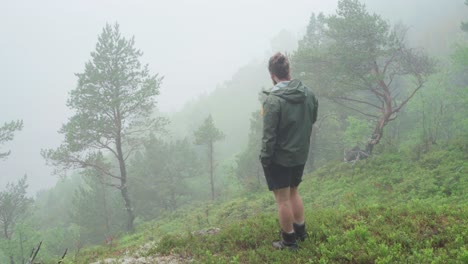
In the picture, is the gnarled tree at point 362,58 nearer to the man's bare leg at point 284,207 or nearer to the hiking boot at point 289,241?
the man's bare leg at point 284,207

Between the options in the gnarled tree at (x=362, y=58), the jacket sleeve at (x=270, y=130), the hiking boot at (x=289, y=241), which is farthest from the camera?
the gnarled tree at (x=362, y=58)

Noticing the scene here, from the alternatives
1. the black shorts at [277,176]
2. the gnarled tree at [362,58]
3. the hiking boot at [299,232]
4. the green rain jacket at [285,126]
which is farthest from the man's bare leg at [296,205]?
the gnarled tree at [362,58]

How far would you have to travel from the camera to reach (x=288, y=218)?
484cm

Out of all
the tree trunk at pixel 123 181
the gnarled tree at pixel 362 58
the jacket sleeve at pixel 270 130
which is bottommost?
the tree trunk at pixel 123 181

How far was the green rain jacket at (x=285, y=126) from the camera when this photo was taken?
4629 mm

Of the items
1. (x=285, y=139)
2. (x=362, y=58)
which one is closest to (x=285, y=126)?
(x=285, y=139)

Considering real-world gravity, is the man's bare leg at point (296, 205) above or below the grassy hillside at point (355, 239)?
above

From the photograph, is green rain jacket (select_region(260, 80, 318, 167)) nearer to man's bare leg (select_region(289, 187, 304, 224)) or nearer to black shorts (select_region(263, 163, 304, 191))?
black shorts (select_region(263, 163, 304, 191))

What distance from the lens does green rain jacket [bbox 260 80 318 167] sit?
4629 mm

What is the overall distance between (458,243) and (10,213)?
106 feet

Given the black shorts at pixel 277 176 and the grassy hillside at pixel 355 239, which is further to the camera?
the black shorts at pixel 277 176

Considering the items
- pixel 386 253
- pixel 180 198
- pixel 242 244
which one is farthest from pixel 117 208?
pixel 386 253

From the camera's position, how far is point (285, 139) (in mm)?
4762

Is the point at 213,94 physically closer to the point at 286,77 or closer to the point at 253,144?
the point at 253,144
